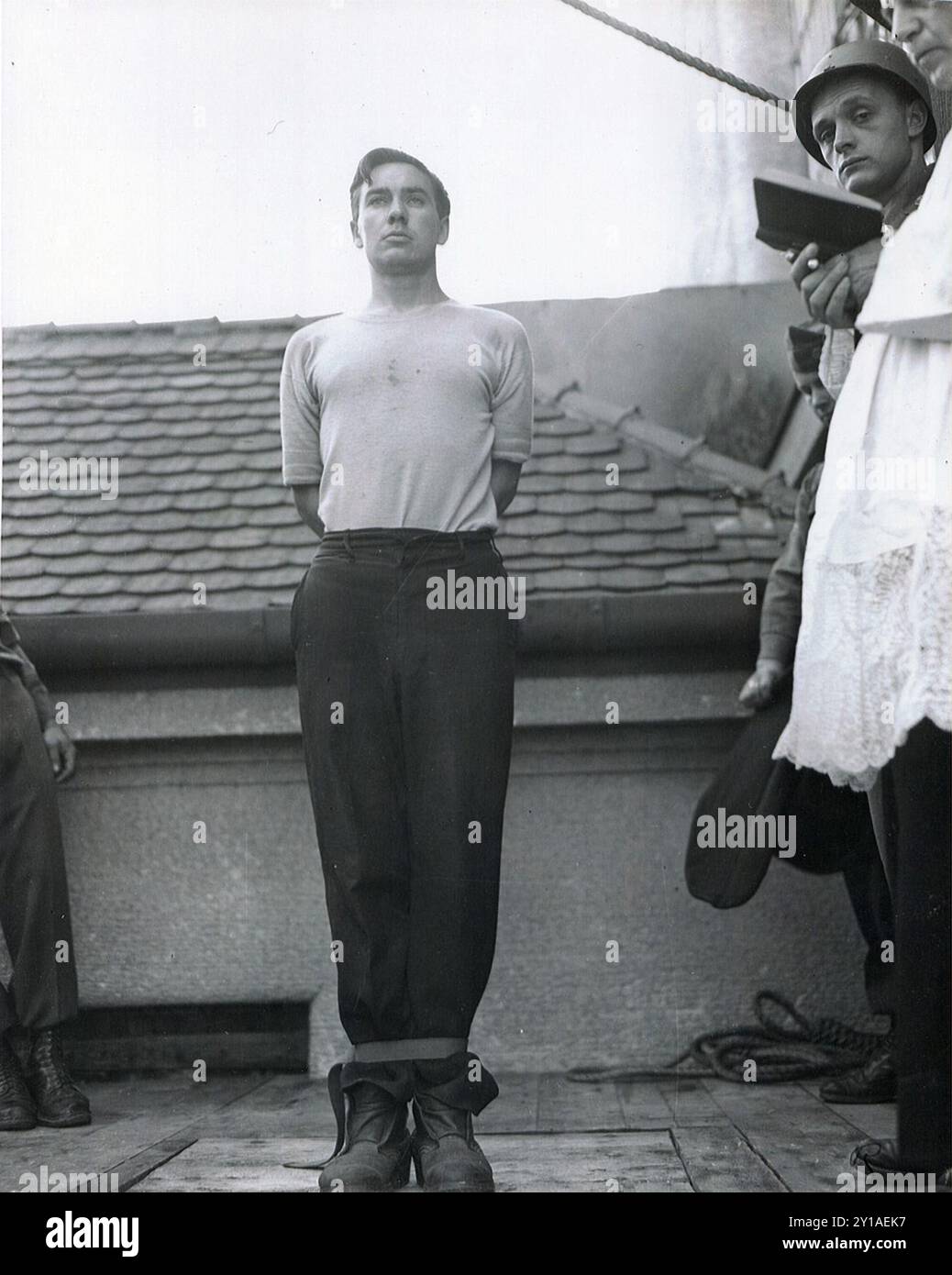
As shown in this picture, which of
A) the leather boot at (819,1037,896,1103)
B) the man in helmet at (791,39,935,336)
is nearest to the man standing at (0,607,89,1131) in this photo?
the leather boot at (819,1037,896,1103)

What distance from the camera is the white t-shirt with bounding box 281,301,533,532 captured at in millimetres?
3156

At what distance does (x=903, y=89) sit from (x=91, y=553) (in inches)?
101

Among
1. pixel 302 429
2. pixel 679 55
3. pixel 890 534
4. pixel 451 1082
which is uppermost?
pixel 679 55

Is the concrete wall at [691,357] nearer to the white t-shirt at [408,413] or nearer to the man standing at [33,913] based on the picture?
the white t-shirt at [408,413]

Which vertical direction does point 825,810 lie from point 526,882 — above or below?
above

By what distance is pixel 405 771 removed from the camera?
3.06 m

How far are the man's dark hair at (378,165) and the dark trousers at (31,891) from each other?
1511 mm

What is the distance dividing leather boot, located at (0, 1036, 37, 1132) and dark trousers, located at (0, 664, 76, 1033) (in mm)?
70

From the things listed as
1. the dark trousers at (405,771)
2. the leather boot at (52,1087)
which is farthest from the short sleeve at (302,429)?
the leather boot at (52,1087)

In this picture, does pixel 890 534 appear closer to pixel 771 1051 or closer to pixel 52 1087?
pixel 771 1051

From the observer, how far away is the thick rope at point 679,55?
350 cm

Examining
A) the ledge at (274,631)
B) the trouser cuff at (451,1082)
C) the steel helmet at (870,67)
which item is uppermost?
the steel helmet at (870,67)

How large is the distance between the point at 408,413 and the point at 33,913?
1.55 m

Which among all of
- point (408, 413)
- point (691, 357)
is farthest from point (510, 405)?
point (691, 357)
